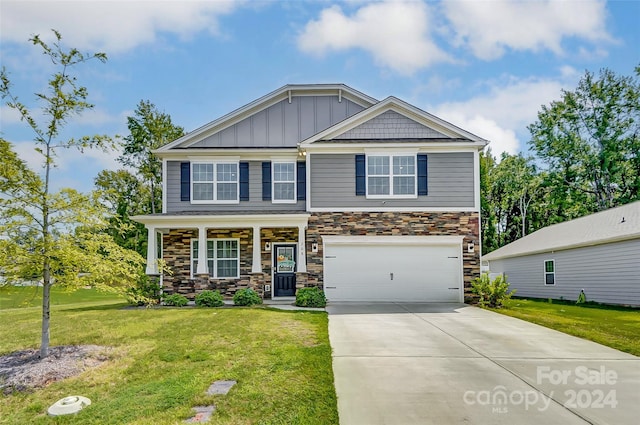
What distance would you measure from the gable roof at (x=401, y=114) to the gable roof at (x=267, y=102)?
8.01ft

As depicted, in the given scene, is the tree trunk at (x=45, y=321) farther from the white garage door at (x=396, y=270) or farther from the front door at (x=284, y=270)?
the white garage door at (x=396, y=270)

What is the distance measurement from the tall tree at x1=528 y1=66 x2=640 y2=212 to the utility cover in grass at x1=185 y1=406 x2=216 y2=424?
31.1 meters

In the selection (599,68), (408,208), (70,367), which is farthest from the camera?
(599,68)

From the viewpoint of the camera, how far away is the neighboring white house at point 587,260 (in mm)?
15133

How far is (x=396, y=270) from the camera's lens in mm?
15719

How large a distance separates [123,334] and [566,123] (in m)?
31.1

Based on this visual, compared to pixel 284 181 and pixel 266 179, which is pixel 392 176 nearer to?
pixel 284 181

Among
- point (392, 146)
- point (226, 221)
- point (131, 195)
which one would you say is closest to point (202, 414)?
point (226, 221)

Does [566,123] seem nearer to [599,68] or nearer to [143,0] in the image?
[599,68]

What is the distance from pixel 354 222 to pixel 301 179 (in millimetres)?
2642

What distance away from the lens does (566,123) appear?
30.5 m

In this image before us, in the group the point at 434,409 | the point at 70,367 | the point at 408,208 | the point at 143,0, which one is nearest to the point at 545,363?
the point at 434,409

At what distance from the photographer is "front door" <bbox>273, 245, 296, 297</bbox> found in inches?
644

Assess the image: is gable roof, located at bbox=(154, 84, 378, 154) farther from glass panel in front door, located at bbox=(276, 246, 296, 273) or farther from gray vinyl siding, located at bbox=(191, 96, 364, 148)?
glass panel in front door, located at bbox=(276, 246, 296, 273)
